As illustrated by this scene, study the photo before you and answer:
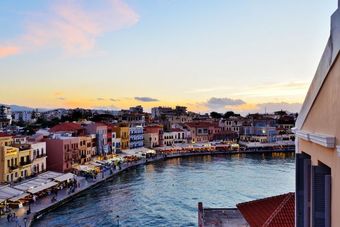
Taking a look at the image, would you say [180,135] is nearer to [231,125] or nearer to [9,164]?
[231,125]

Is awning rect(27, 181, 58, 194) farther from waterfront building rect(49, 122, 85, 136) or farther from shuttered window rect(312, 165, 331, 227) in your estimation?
shuttered window rect(312, 165, 331, 227)

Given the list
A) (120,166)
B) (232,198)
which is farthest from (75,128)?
(232,198)

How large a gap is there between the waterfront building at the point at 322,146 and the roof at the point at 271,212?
499cm

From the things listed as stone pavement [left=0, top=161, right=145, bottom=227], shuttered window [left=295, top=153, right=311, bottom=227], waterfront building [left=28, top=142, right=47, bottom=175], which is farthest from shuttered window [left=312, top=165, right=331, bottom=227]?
waterfront building [left=28, top=142, right=47, bottom=175]

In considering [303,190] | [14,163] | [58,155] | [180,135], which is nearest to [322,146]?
[303,190]

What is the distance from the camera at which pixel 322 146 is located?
3484 mm

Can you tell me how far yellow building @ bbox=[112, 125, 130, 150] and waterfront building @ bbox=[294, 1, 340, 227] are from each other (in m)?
60.3

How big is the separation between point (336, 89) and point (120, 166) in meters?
49.1

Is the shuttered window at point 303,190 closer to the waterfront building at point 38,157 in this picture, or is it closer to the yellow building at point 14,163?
the yellow building at point 14,163

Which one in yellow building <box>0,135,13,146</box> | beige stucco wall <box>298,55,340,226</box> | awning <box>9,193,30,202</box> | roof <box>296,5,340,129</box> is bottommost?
awning <box>9,193,30,202</box>

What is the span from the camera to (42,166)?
4081cm

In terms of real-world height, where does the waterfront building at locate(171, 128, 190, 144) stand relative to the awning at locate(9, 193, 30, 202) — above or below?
above

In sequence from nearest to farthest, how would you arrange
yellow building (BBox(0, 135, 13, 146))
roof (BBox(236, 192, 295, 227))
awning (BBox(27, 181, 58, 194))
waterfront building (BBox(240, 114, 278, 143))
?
roof (BBox(236, 192, 295, 227)) → awning (BBox(27, 181, 58, 194)) → yellow building (BBox(0, 135, 13, 146)) → waterfront building (BBox(240, 114, 278, 143))

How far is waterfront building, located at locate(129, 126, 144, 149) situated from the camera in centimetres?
6900
